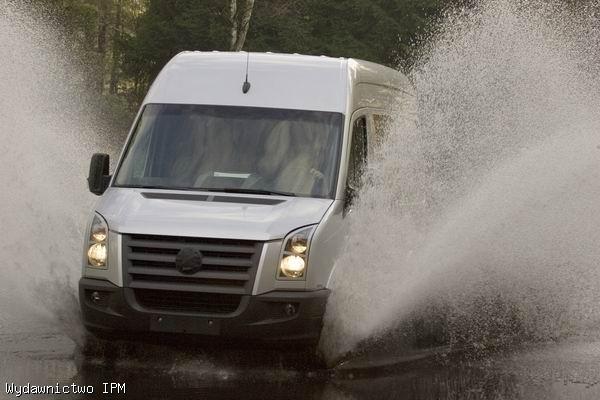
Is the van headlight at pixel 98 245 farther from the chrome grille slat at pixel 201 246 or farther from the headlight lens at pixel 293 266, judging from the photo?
the headlight lens at pixel 293 266

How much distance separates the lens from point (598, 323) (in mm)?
13516

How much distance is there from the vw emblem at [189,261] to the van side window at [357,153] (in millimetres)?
1692

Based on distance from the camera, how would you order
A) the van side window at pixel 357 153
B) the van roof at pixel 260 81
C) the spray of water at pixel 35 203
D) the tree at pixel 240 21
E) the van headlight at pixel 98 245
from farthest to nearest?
the tree at pixel 240 21 → the spray of water at pixel 35 203 → the van roof at pixel 260 81 → the van side window at pixel 357 153 → the van headlight at pixel 98 245

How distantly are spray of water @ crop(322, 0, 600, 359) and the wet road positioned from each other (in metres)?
0.45

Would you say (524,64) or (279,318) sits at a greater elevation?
(524,64)

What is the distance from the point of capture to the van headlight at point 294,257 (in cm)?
1000

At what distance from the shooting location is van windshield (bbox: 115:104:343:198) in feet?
36.0

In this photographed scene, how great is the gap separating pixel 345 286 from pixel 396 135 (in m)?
2.76

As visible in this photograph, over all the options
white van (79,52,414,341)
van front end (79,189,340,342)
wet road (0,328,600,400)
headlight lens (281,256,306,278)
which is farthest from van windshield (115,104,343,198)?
wet road (0,328,600,400)

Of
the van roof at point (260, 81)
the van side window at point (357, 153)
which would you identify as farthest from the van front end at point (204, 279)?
the van roof at point (260, 81)

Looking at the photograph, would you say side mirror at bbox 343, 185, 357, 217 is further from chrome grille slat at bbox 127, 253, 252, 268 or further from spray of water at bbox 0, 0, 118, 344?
spray of water at bbox 0, 0, 118, 344

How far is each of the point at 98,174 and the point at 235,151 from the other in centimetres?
114

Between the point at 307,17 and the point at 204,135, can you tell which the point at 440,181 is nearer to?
the point at 204,135

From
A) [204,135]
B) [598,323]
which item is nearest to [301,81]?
[204,135]
